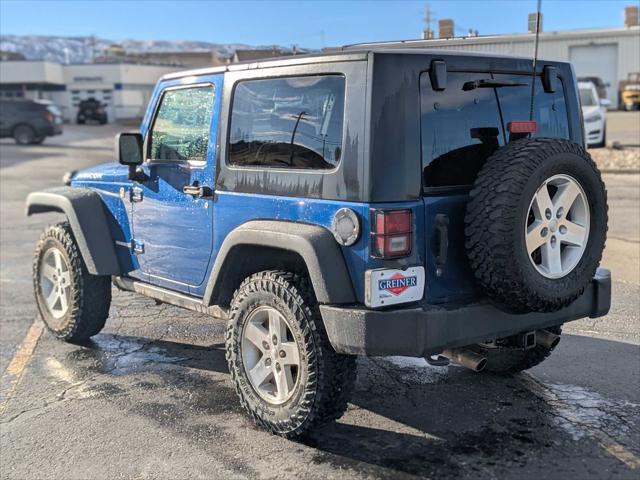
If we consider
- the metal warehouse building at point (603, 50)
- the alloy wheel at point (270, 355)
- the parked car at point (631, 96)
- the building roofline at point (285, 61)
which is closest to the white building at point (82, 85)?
the metal warehouse building at point (603, 50)

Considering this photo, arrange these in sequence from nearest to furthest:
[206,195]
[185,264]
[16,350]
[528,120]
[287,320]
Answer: [287,320] < [528,120] < [206,195] < [185,264] < [16,350]

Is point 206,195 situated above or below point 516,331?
above

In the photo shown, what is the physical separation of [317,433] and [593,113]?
1602cm

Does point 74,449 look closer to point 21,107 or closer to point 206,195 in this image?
point 206,195

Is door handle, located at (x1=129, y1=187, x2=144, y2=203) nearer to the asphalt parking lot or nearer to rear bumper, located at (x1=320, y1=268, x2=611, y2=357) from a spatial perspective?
the asphalt parking lot

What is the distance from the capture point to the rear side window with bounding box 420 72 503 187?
135 inches

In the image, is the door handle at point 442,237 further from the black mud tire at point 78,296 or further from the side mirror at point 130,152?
the black mud tire at point 78,296

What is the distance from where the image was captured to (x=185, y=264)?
4.42 m

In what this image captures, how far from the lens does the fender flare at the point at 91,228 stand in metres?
5.00

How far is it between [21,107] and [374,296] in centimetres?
2939

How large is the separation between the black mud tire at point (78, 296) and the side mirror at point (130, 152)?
938 millimetres

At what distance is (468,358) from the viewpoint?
149 inches

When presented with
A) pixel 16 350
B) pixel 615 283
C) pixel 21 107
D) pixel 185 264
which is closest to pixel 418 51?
pixel 185 264

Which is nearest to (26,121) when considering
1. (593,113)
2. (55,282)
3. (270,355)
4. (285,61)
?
(593,113)
